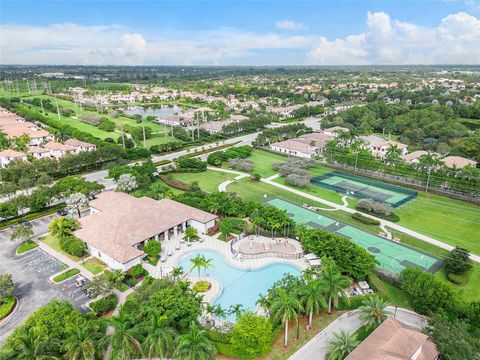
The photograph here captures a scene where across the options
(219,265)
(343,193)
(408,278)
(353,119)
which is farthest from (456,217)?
(353,119)

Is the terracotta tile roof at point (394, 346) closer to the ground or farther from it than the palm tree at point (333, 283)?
closer to the ground

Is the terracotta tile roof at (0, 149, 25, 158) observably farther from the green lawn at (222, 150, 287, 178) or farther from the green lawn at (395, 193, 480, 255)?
the green lawn at (395, 193, 480, 255)

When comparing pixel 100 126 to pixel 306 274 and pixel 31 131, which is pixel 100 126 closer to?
pixel 31 131

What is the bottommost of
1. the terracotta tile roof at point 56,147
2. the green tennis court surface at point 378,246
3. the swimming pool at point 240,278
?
the swimming pool at point 240,278

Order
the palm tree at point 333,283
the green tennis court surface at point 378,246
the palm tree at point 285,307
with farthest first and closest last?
the green tennis court surface at point 378,246 < the palm tree at point 333,283 < the palm tree at point 285,307

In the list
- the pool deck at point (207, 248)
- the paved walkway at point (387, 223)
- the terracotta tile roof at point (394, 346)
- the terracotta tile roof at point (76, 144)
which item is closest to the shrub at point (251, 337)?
the terracotta tile roof at point (394, 346)

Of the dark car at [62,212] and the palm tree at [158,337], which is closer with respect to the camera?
the palm tree at [158,337]

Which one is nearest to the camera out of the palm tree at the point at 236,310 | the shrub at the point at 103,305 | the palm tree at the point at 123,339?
Answer: the palm tree at the point at 123,339

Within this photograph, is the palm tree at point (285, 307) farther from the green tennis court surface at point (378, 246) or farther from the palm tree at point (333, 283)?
the green tennis court surface at point (378, 246)
